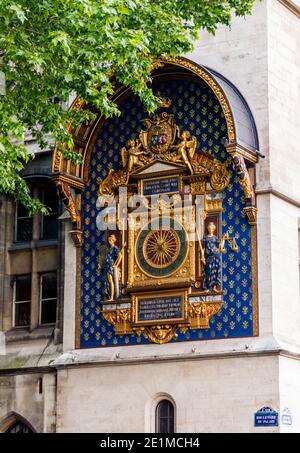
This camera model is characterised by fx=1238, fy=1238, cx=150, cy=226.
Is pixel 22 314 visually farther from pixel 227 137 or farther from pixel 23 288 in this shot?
pixel 227 137

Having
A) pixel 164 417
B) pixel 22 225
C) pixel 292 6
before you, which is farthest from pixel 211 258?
pixel 22 225

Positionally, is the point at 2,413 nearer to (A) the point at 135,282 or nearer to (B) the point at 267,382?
A: (A) the point at 135,282

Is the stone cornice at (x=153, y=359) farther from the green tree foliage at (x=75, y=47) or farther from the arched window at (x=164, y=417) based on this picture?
the green tree foliage at (x=75, y=47)

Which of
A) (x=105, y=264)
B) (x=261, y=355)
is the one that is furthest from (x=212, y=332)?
(x=105, y=264)

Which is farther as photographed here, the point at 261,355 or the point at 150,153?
the point at 150,153

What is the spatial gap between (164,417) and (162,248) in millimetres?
4198

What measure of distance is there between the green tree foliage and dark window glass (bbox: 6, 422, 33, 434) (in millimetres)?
8116

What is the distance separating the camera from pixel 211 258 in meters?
30.3

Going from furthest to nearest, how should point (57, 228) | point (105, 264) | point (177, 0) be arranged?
point (57, 228)
point (105, 264)
point (177, 0)

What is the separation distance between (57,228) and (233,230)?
6.28 meters

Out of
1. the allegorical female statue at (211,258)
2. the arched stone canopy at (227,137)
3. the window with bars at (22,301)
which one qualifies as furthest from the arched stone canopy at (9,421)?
the allegorical female statue at (211,258)

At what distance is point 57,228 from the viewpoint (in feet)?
114

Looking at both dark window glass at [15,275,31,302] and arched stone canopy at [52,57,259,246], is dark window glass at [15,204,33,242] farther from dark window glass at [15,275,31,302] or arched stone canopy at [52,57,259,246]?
arched stone canopy at [52,57,259,246]

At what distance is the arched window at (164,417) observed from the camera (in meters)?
30.4
